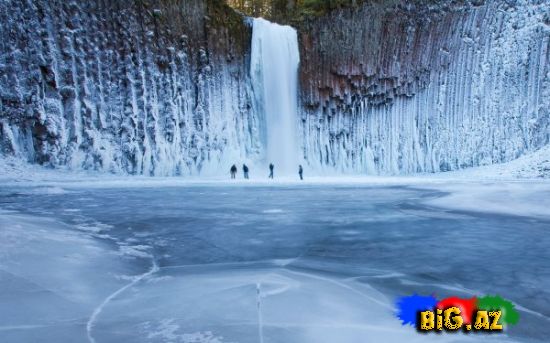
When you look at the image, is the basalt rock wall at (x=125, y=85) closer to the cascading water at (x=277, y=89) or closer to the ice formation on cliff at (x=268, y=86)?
the ice formation on cliff at (x=268, y=86)

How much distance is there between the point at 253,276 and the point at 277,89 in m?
24.8

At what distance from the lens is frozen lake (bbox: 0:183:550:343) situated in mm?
1981

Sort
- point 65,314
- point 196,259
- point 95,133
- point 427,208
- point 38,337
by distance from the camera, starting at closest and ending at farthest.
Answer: point 38,337
point 65,314
point 196,259
point 427,208
point 95,133

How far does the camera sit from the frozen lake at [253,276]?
198 cm

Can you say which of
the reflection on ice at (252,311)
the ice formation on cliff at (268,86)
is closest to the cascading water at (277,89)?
the ice formation on cliff at (268,86)

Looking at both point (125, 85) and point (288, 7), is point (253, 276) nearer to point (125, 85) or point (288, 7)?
point (125, 85)

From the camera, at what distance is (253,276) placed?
2.88 metres

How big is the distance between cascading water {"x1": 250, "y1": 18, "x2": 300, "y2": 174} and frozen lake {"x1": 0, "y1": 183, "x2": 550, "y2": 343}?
21142 millimetres

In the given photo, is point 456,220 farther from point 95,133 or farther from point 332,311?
point 95,133

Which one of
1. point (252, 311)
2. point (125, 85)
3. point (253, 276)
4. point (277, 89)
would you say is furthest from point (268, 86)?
point (252, 311)

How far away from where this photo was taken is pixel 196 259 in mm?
3473

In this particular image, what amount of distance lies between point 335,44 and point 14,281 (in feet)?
87.4

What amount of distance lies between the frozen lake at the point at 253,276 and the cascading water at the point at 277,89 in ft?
69.4

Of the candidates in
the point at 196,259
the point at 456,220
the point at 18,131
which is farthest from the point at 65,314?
the point at 18,131
